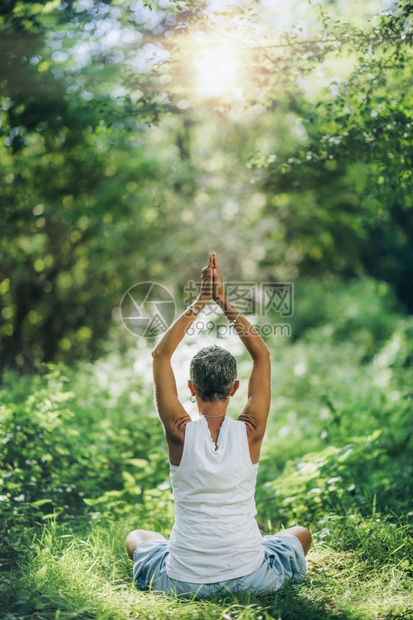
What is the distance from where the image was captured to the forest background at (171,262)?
11.3 feet

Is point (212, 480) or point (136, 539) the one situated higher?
point (212, 480)

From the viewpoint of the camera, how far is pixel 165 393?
282cm

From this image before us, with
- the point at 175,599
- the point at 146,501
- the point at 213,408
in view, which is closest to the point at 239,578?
the point at 175,599

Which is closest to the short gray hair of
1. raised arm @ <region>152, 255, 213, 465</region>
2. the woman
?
the woman

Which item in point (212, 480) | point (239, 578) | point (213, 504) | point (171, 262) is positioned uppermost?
point (212, 480)

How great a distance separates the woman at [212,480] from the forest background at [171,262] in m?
0.13

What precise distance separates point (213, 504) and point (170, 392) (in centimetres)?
56

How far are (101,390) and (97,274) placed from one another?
3723 millimetres

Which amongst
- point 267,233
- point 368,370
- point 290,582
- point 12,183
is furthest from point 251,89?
point 267,233

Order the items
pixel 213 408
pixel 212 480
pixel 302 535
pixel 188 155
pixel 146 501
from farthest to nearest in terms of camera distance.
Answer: pixel 188 155, pixel 146 501, pixel 302 535, pixel 213 408, pixel 212 480

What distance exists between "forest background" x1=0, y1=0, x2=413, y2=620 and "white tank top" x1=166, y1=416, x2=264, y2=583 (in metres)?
0.18

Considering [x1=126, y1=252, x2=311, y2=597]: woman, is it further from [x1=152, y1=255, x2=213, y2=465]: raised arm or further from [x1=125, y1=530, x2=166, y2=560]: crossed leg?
[x1=125, y1=530, x2=166, y2=560]: crossed leg

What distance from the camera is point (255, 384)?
2.90 metres

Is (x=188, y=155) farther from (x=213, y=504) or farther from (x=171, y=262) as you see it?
(x=213, y=504)
